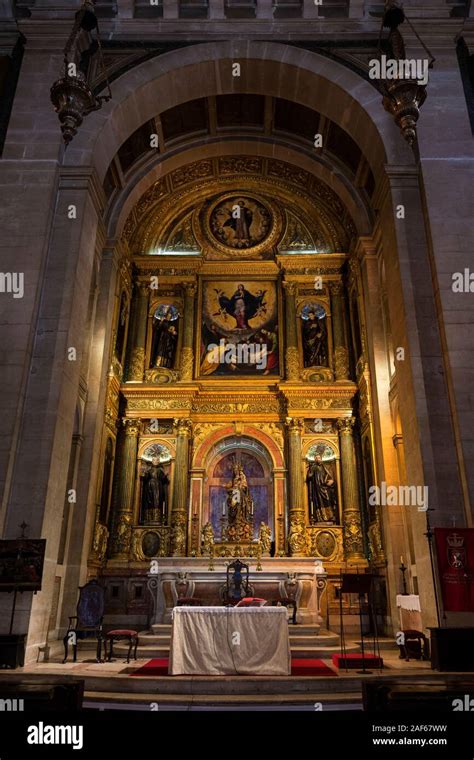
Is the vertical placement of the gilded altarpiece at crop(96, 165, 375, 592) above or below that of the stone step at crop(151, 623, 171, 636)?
above

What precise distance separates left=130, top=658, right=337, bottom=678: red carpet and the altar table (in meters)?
0.31

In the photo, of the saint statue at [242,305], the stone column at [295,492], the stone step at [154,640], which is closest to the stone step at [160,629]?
the stone step at [154,640]

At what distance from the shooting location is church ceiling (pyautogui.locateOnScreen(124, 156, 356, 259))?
16953 mm

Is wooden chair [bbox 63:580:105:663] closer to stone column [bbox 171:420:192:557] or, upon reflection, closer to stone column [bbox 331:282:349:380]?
stone column [bbox 171:420:192:557]

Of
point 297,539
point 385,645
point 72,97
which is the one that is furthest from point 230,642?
point 72,97

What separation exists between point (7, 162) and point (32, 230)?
1667 millimetres

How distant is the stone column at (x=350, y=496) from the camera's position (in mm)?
13680

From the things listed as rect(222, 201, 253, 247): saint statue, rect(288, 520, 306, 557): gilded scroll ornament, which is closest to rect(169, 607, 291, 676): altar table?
rect(288, 520, 306, 557): gilded scroll ornament

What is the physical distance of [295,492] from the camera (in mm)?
14461

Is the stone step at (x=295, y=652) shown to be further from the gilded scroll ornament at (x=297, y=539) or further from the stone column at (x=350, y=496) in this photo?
the stone column at (x=350, y=496)

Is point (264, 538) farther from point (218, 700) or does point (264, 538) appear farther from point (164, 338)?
point (218, 700)

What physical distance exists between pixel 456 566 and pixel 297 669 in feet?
8.47

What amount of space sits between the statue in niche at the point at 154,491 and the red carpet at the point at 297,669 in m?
6.68

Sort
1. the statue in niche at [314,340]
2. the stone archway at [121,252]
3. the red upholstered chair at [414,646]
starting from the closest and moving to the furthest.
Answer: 1. the red upholstered chair at [414,646]
2. the stone archway at [121,252]
3. the statue in niche at [314,340]
